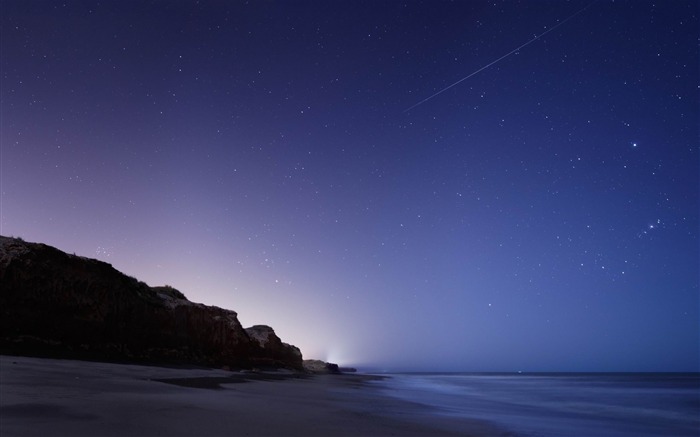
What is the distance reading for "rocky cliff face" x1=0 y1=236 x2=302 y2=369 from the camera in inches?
548

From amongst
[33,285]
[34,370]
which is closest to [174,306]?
[33,285]

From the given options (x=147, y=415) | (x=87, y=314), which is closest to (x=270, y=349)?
(x=87, y=314)

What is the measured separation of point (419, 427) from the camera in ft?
22.3

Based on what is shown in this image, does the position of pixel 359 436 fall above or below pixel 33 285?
below

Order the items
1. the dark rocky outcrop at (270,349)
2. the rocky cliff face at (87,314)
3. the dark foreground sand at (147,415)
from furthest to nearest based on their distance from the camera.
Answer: the dark rocky outcrop at (270,349), the rocky cliff face at (87,314), the dark foreground sand at (147,415)

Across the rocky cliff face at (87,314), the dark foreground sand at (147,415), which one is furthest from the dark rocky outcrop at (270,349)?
the dark foreground sand at (147,415)

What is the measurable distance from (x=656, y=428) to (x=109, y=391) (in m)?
13.7

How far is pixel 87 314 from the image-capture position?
16.5m

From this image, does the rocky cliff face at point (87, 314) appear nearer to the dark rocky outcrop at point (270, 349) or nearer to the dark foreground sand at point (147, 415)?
the dark foreground sand at point (147, 415)

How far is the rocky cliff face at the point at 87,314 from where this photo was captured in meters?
13.9

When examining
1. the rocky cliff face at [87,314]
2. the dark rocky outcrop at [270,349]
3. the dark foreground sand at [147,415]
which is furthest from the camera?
the dark rocky outcrop at [270,349]

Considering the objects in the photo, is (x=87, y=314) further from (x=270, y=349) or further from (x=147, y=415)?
(x=270, y=349)

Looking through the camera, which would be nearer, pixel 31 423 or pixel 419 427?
pixel 31 423

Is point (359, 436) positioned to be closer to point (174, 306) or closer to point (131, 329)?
point (131, 329)
